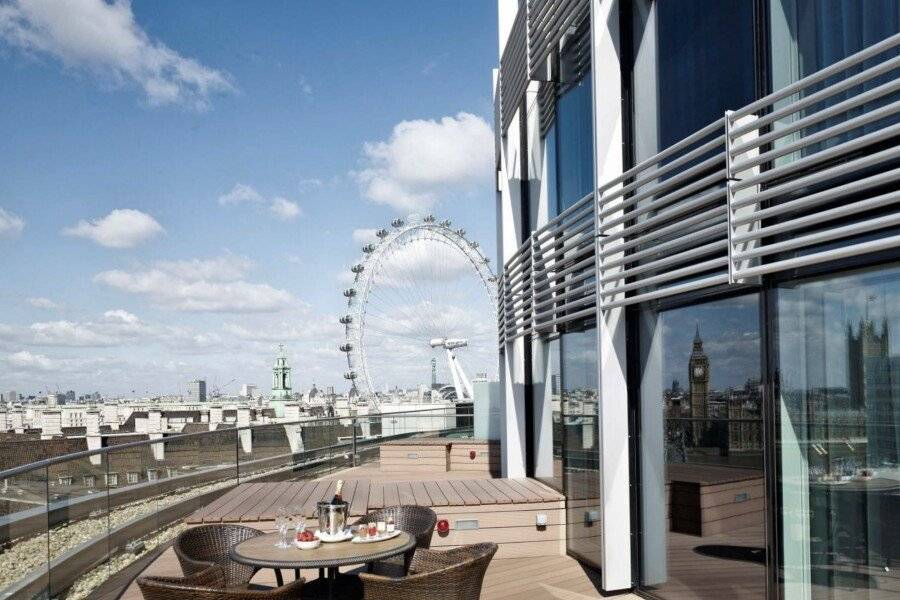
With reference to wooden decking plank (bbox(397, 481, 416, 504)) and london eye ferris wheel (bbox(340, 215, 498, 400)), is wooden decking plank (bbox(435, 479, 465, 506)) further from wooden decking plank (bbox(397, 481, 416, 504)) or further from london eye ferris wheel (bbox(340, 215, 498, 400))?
london eye ferris wheel (bbox(340, 215, 498, 400))

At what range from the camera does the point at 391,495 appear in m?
6.54

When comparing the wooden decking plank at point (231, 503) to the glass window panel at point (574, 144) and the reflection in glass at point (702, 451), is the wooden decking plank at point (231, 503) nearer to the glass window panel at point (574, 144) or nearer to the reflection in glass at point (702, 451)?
the reflection in glass at point (702, 451)

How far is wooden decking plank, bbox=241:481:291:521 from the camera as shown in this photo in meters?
5.79

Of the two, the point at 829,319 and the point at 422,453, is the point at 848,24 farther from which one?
the point at 422,453

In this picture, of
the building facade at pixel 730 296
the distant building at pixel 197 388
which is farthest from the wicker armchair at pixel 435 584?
the distant building at pixel 197 388

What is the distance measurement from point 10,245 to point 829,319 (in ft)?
302

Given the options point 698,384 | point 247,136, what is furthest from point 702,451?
point 247,136

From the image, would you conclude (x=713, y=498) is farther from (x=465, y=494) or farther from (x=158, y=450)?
(x=158, y=450)

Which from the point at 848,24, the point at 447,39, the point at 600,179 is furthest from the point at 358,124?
the point at 848,24

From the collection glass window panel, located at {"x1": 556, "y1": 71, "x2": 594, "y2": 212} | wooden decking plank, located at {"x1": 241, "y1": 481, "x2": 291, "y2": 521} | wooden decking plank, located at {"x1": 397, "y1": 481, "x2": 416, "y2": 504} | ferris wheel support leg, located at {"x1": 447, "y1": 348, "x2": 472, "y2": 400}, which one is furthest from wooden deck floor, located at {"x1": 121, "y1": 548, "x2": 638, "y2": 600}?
ferris wheel support leg, located at {"x1": 447, "y1": 348, "x2": 472, "y2": 400}

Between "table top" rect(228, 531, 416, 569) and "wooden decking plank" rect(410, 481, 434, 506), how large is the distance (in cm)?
187

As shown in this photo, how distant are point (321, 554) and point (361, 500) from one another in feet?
8.30

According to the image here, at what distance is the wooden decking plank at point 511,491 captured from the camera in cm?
616

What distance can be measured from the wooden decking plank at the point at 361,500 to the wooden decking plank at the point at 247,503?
80 cm
